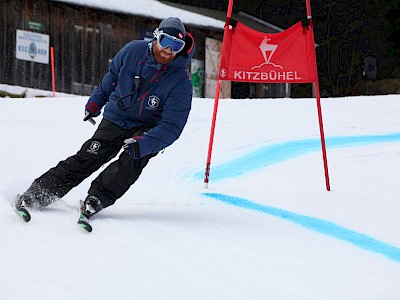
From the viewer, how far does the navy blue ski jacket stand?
451 centimetres

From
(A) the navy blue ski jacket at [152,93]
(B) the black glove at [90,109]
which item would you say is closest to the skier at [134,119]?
(A) the navy blue ski jacket at [152,93]

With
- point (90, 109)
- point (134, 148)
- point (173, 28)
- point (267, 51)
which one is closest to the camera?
point (134, 148)

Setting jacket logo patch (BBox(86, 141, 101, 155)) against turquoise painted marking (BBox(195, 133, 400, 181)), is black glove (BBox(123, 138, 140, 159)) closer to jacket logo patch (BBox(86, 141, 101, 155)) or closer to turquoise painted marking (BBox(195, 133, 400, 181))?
jacket logo patch (BBox(86, 141, 101, 155))

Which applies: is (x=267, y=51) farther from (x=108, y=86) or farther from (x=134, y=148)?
(x=134, y=148)

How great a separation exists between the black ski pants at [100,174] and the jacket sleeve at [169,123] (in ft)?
0.79

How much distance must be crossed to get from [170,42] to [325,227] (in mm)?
1832

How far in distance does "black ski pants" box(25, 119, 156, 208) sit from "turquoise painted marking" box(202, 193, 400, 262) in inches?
50.8

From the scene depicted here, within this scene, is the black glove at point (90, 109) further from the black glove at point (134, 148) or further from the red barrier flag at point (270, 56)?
the red barrier flag at point (270, 56)

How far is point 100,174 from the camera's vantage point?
458 centimetres

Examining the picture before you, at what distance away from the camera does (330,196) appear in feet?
19.7

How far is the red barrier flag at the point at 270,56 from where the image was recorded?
6336 millimetres

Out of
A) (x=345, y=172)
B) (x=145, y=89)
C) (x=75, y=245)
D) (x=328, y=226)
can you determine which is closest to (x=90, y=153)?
(x=145, y=89)

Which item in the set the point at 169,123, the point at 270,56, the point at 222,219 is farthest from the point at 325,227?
the point at 270,56

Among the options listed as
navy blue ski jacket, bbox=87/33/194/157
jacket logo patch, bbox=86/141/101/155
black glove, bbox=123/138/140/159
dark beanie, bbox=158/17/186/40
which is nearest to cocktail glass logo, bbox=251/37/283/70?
navy blue ski jacket, bbox=87/33/194/157
